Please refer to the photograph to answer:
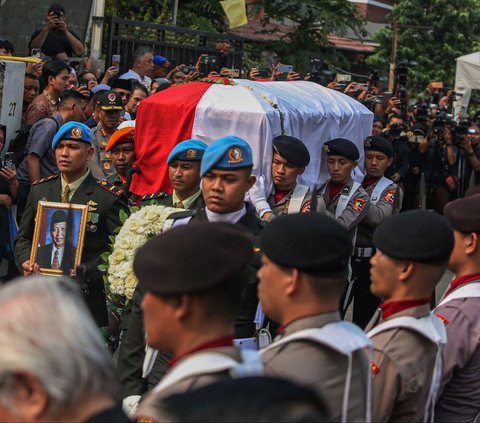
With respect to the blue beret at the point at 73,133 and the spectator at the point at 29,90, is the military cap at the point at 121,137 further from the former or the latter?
the spectator at the point at 29,90

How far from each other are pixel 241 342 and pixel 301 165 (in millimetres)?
2403

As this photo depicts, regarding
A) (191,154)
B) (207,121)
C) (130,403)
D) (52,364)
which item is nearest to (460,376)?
(130,403)

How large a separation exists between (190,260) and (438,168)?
10.6 metres

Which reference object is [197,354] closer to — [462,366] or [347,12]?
[462,366]

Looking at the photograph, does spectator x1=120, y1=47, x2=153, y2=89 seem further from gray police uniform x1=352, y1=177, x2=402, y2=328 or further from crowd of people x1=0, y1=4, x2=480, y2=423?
gray police uniform x1=352, y1=177, x2=402, y2=328

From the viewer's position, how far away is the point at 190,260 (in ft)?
8.44

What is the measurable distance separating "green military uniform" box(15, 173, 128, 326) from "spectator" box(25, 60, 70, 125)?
7.18 ft

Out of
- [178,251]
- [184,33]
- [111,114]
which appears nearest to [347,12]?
[184,33]

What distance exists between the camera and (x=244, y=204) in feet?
16.1

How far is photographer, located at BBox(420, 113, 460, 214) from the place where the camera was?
12742 millimetres

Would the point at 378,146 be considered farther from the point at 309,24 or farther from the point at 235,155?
the point at 309,24

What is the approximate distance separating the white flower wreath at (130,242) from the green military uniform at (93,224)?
1.83ft

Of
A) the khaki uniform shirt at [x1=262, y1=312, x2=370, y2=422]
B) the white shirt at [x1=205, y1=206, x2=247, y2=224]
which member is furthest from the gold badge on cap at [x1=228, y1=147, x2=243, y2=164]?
the khaki uniform shirt at [x1=262, y1=312, x2=370, y2=422]

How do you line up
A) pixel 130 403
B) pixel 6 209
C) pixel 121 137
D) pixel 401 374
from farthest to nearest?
pixel 121 137
pixel 6 209
pixel 130 403
pixel 401 374
